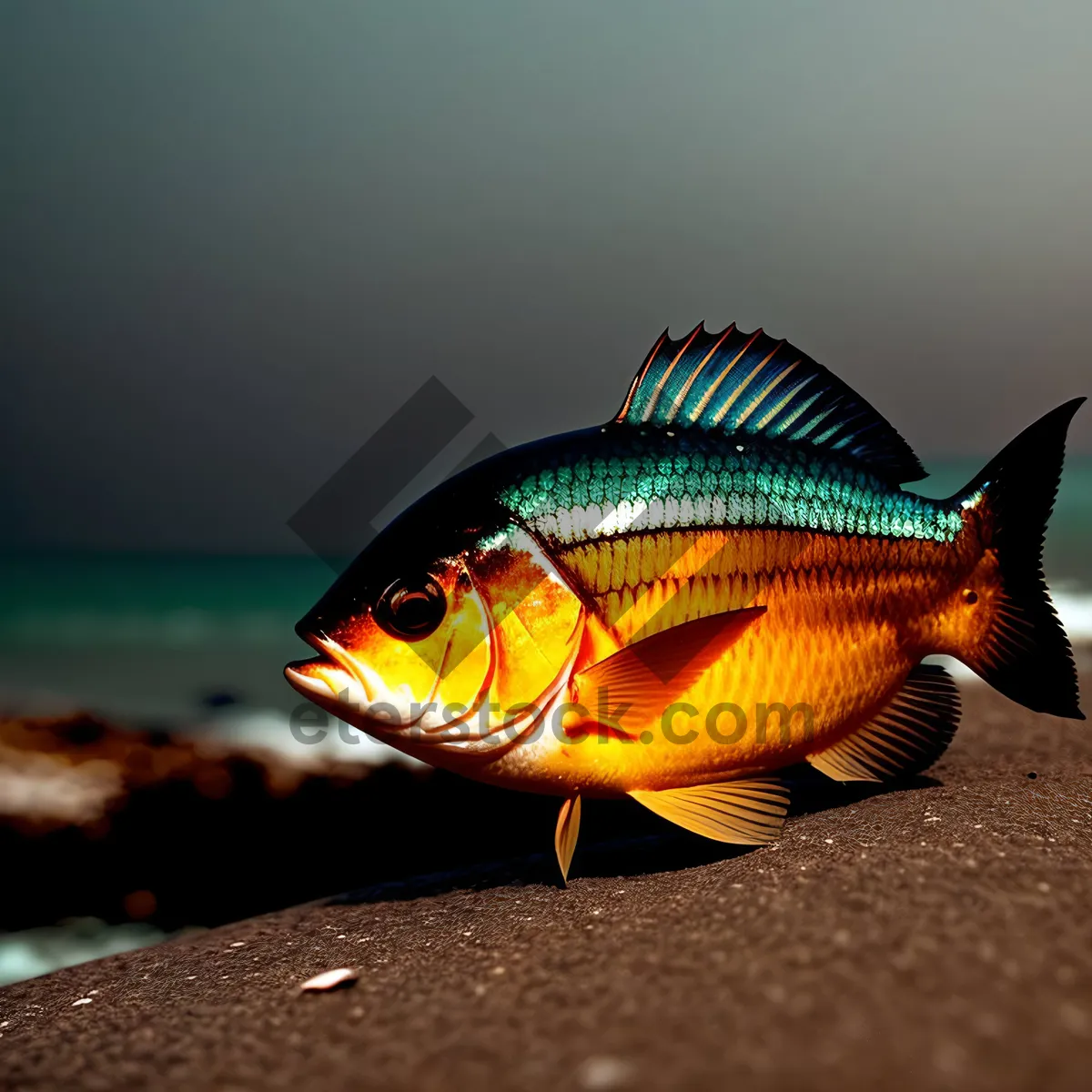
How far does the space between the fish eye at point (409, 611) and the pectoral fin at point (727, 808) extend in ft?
2.59

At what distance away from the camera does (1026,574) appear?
Result: 2.88m

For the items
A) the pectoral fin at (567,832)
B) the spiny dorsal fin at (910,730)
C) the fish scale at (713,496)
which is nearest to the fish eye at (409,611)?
the fish scale at (713,496)

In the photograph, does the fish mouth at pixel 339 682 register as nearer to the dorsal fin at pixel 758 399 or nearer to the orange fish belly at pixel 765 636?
the orange fish belly at pixel 765 636

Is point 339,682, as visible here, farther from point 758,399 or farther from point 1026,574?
point 1026,574

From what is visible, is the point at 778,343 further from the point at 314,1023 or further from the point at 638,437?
the point at 314,1023

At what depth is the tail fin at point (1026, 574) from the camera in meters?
2.84

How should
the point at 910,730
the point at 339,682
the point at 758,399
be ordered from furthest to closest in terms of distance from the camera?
the point at 910,730 → the point at 758,399 → the point at 339,682

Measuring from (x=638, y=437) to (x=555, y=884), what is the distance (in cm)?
138

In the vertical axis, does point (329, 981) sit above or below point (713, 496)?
below

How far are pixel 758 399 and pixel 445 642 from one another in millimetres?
1294

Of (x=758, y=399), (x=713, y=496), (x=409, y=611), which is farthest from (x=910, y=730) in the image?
(x=409, y=611)

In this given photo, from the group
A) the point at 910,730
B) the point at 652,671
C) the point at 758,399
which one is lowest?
the point at 910,730

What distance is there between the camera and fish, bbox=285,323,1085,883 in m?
2.38

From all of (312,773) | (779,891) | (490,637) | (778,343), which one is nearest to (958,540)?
(778,343)
